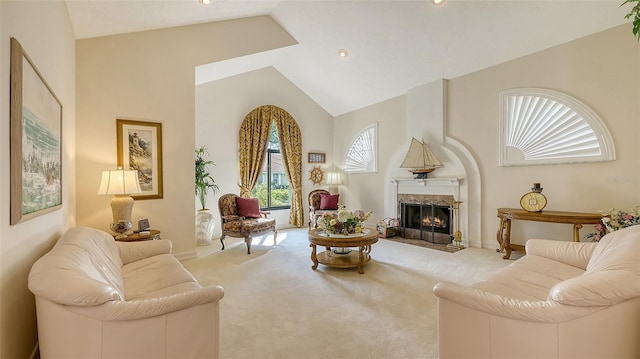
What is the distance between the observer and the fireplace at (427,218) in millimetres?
5375

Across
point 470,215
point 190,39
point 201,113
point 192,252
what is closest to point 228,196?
point 192,252

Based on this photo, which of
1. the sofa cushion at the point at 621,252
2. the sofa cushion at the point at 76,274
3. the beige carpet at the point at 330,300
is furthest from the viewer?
the beige carpet at the point at 330,300

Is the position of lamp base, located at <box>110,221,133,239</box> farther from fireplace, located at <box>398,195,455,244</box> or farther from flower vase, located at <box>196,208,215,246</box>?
fireplace, located at <box>398,195,455,244</box>

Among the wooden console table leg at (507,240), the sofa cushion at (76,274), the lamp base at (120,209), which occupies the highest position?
the lamp base at (120,209)

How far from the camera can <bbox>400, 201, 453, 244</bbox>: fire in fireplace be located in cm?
539

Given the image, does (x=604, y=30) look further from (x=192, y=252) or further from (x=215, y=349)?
(x=192, y=252)

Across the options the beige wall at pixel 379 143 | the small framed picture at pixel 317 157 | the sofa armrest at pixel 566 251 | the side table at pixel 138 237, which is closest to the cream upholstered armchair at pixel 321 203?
the beige wall at pixel 379 143

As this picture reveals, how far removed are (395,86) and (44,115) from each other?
5477 millimetres

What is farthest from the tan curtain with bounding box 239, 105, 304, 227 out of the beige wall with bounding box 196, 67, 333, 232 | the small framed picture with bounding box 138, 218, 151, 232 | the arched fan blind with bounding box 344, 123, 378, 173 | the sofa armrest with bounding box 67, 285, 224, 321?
the sofa armrest with bounding box 67, 285, 224, 321

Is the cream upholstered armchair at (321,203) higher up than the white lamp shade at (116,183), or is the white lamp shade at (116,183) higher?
the white lamp shade at (116,183)

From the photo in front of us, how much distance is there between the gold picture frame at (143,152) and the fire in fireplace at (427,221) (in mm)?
4615

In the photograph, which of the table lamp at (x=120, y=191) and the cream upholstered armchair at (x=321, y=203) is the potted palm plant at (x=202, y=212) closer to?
the table lamp at (x=120, y=191)

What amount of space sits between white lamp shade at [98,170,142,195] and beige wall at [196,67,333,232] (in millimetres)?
2482

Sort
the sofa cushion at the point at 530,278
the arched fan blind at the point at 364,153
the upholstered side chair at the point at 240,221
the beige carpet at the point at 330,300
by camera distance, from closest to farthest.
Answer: the sofa cushion at the point at 530,278 → the beige carpet at the point at 330,300 → the upholstered side chair at the point at 240,221 → the arched fan blind at the point at 364,153
